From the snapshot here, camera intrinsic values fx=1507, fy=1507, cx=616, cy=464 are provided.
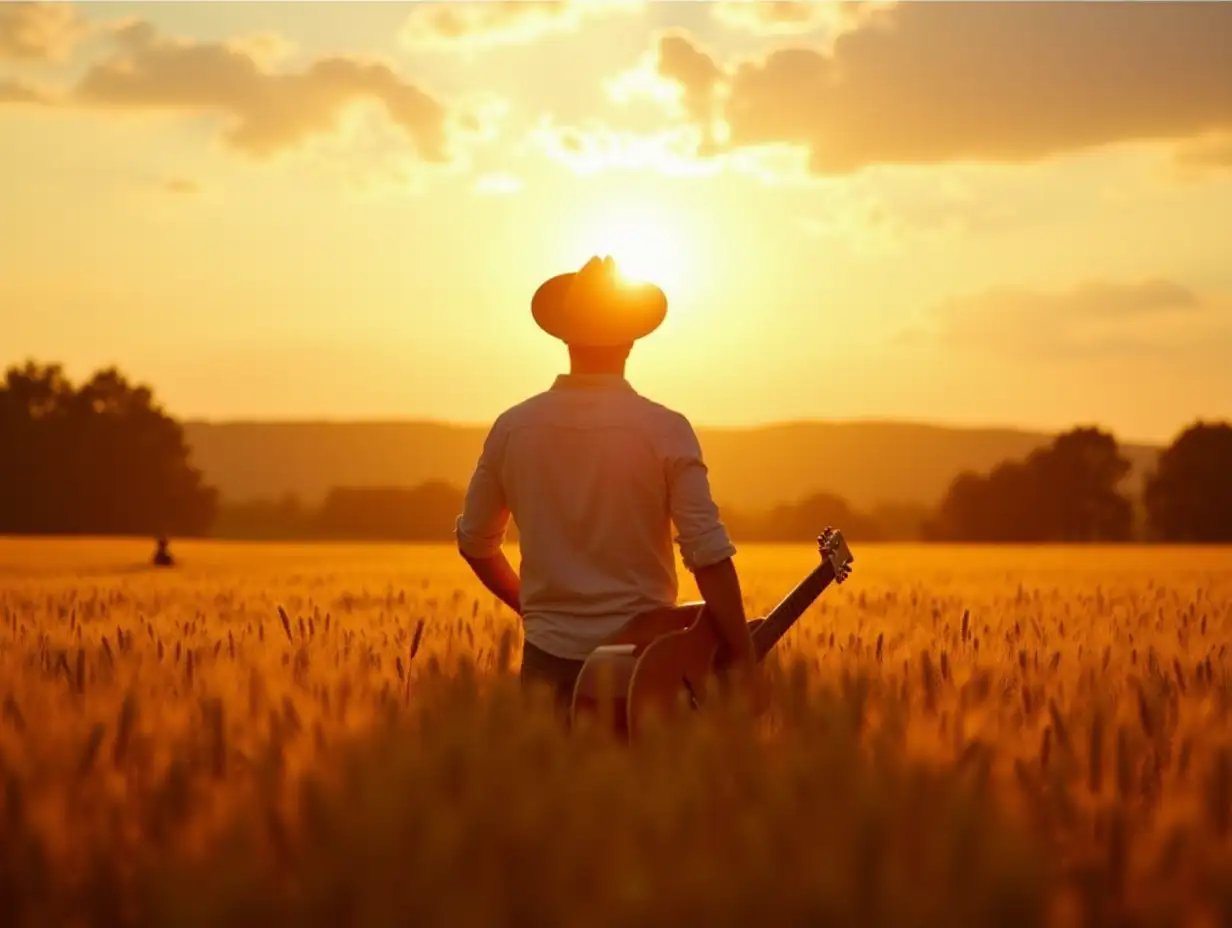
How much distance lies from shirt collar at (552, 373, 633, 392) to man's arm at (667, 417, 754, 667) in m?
0.21

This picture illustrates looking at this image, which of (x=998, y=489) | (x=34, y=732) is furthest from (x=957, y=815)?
(x=998, y=489)

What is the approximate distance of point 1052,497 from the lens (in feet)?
163

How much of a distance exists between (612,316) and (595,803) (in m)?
2.14

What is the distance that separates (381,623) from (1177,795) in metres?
4.42

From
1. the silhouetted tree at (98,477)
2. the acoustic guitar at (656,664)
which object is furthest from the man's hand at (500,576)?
the silhouetted tree at (98,477)

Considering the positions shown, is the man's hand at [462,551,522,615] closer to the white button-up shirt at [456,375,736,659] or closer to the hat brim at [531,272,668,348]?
the white button-up shirt at [456,375,736,659]

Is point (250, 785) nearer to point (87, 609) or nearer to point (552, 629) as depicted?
point (552, 629)

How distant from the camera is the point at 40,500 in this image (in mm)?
49062

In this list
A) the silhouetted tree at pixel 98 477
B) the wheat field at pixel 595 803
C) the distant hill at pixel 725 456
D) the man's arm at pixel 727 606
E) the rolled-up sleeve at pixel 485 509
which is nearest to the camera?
the wheat field at pixel 595 803

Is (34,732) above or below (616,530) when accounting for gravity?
below

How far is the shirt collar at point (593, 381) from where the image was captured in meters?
4.29

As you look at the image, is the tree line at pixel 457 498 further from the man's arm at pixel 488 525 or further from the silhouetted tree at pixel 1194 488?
the man's arm at pixel 488 525

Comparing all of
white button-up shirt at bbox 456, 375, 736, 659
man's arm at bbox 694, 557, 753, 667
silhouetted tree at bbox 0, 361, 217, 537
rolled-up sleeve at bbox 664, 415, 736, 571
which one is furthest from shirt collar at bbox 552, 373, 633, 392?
silhouetted tree at bbox 0, 361, 217, 537

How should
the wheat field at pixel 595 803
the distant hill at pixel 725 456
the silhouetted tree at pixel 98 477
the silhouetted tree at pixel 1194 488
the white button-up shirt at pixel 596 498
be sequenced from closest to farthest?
the wheat field at pixel 595 803
the white button-up shirt at pixel 596 498
the silhouetted tree at pixel 1194 488
the silhouetted tree at pixel 98 477
the distant hill at pixel 725 456
